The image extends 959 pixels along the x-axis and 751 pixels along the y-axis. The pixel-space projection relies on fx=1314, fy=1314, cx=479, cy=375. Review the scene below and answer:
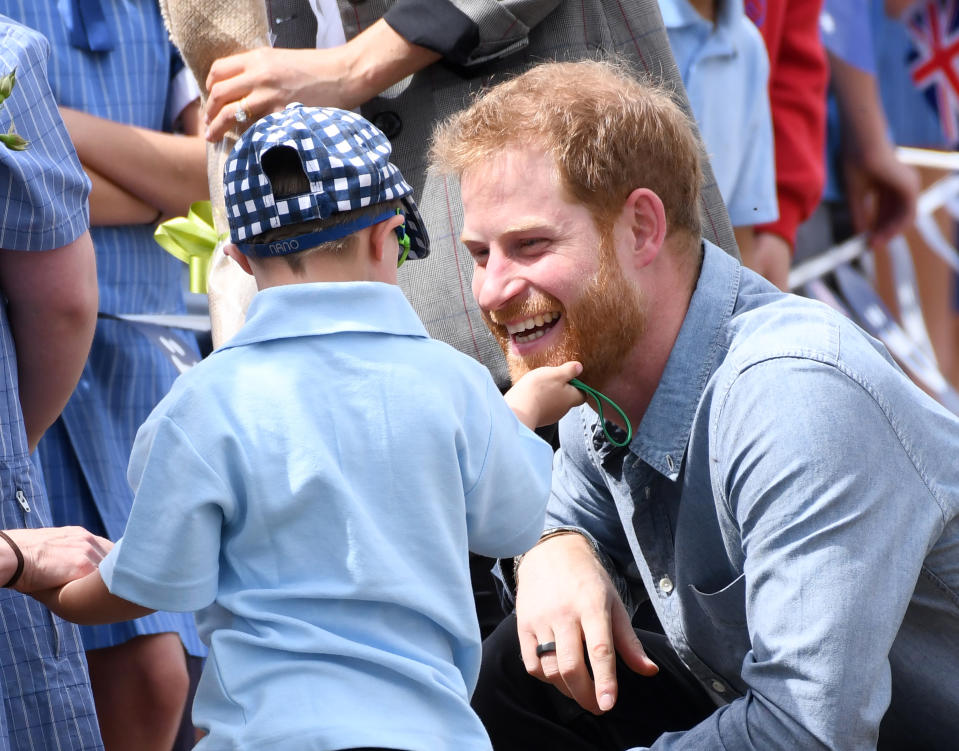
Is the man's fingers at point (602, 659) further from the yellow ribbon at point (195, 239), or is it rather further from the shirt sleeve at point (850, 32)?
the shirt sleeve at point (850, 32)

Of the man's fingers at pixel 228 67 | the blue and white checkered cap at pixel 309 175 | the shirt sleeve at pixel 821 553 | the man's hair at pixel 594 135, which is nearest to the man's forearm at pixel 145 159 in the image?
the man's fingers at pixel 228 67

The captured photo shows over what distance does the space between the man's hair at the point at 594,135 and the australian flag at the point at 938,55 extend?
10.1ft

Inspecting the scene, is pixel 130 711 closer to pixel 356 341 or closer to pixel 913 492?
pixel 356 341

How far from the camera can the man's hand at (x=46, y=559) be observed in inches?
74.4

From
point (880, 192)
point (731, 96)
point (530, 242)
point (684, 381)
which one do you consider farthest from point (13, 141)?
point (880, 192)

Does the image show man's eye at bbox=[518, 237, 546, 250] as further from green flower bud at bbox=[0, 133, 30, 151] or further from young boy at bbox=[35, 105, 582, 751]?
green flower bud at bbox=[0, 133, 30, 151]

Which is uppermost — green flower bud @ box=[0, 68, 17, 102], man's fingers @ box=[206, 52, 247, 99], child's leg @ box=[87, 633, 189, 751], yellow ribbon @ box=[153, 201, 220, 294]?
green flower bud @ box=[0, 68, 17, 102]

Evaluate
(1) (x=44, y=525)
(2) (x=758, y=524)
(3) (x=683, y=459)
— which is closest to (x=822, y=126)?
(3) (x=683, y=459)

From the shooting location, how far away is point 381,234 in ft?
6.07

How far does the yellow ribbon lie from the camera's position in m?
2.46

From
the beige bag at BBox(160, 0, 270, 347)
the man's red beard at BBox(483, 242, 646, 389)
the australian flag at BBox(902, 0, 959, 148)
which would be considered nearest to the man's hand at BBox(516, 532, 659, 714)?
the man's red beard at BBox(483, 242, 646, 389)

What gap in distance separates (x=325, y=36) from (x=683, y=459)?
1.16 m

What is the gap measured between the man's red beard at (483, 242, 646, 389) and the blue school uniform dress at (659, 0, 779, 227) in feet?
3.79

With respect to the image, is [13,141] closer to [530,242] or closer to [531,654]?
[530,242]
